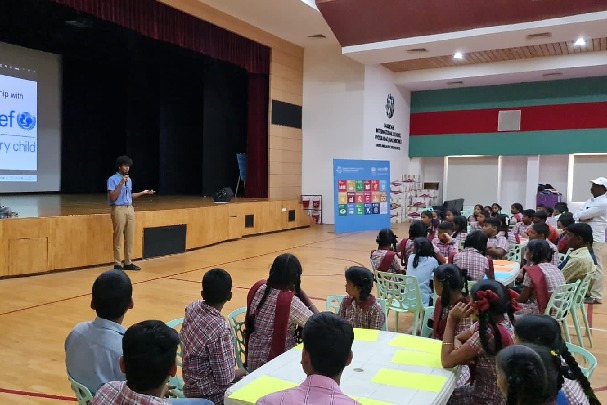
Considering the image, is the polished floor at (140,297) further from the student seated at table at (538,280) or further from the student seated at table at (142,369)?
the student seated at table at (142,369)

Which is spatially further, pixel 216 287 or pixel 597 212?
pixel 597 212

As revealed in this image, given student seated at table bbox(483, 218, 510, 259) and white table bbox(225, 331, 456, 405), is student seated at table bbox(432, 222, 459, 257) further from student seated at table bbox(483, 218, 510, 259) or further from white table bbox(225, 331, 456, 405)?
white table bbox(225, 331, 456, 405)

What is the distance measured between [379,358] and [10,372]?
8.40 feet

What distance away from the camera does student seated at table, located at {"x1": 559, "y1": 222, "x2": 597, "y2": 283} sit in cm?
402

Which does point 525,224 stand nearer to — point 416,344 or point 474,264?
point 474,264

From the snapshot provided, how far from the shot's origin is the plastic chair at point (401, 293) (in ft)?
11.7

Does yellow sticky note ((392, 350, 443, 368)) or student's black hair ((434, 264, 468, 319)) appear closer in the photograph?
yellow sticky note ((392, 350, 443, 368))

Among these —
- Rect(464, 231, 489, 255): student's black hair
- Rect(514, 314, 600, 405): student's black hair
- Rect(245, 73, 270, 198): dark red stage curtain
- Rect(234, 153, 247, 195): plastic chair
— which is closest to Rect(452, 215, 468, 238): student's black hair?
Rect(464, 231, 489, 255): student's black hair

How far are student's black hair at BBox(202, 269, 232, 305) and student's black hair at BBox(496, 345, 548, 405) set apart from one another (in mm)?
1174

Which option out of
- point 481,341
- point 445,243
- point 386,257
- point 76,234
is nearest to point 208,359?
point 481,341

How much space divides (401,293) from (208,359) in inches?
78.8

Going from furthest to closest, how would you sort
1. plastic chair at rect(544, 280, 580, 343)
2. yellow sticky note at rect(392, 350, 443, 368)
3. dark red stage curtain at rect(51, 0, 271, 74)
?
dark red stage curtain at rect(51, 0, 271, 74) < plastic chair at rect(544, 280, 580, 343) < yellow sticky note at rect(392, 350, 443, 368)

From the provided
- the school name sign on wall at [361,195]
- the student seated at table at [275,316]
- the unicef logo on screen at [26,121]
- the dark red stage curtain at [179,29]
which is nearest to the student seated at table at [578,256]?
the student seated at table at [275,316]

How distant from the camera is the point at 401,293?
3.70 m
